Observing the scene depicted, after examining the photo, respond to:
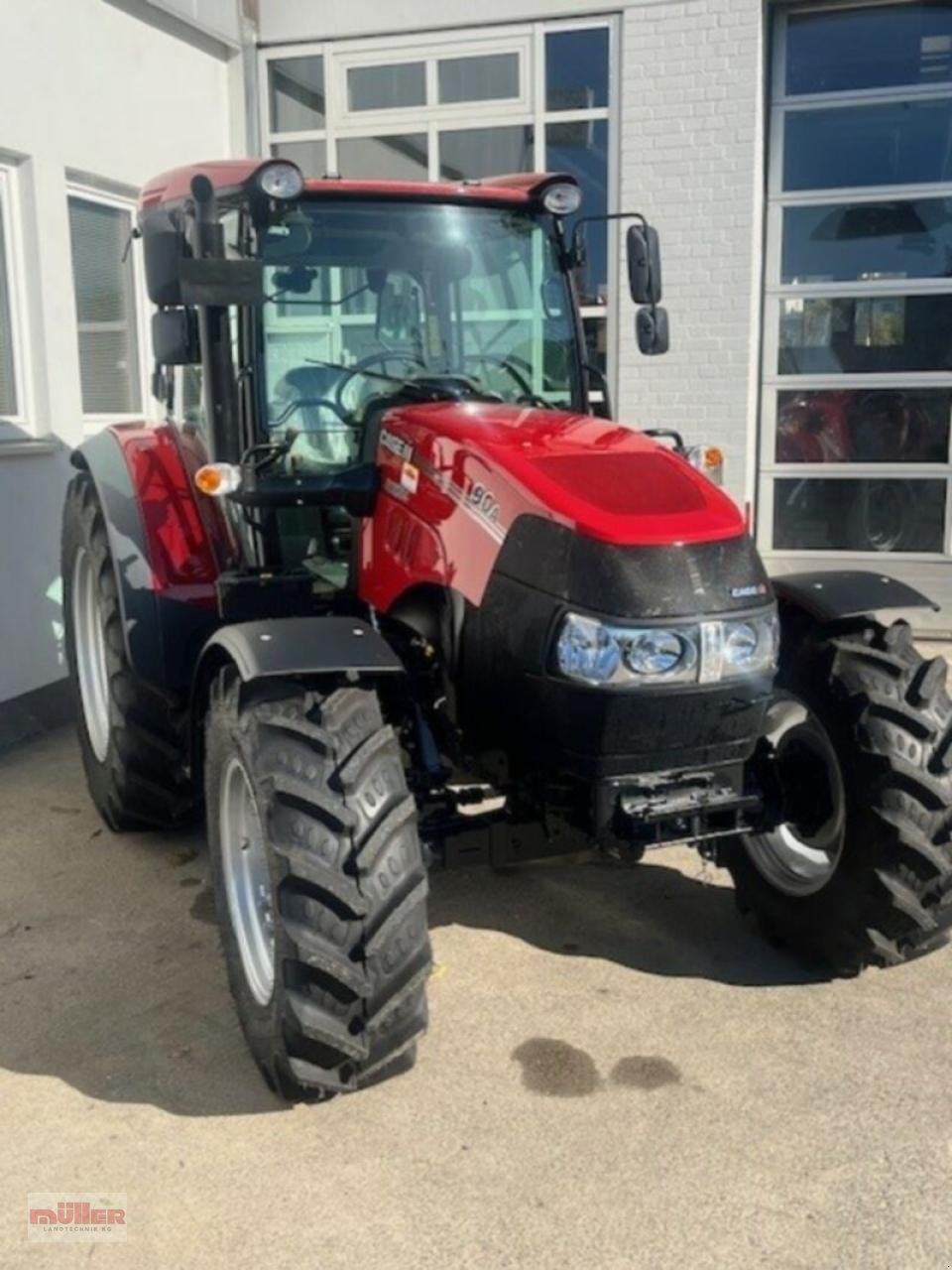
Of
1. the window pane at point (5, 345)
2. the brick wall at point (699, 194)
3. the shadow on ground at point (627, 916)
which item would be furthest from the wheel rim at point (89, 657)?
the brick wall at point (699, 194)

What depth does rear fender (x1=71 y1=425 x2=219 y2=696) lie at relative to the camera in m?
4.02

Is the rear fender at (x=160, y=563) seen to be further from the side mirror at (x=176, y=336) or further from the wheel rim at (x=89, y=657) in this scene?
the side mirror at (x=176, y=336)

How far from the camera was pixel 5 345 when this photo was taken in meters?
6.18

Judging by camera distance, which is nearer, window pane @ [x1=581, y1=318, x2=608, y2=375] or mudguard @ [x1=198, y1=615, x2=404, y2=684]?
mudguard @ [x1=198, y1=615, x2=404, y2=684]

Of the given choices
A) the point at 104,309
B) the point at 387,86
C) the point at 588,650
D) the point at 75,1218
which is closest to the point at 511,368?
the point at 588,650

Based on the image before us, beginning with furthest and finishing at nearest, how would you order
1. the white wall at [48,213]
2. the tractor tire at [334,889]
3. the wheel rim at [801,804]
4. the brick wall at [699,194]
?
1. the brick wall at [699,194]
2. the white wall at [48,213]
3. the wheel rim at [801,804]
4. the tractor tire at [334,889]

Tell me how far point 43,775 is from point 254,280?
121 inches

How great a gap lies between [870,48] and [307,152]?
3746 millimetres

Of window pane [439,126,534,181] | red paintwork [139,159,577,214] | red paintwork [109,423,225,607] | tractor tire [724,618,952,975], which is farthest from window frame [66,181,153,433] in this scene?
tractor tire [724,618,952,975]

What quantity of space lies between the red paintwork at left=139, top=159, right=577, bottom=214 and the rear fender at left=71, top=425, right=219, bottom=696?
0.90 metres

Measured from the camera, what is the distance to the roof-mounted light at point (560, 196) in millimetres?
3943

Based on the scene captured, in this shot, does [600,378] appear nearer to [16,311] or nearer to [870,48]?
[16,311]

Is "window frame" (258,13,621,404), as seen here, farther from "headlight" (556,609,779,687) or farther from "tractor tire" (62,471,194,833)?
"headlight" (556,609,779,687)

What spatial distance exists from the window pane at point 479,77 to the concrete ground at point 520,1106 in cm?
592
